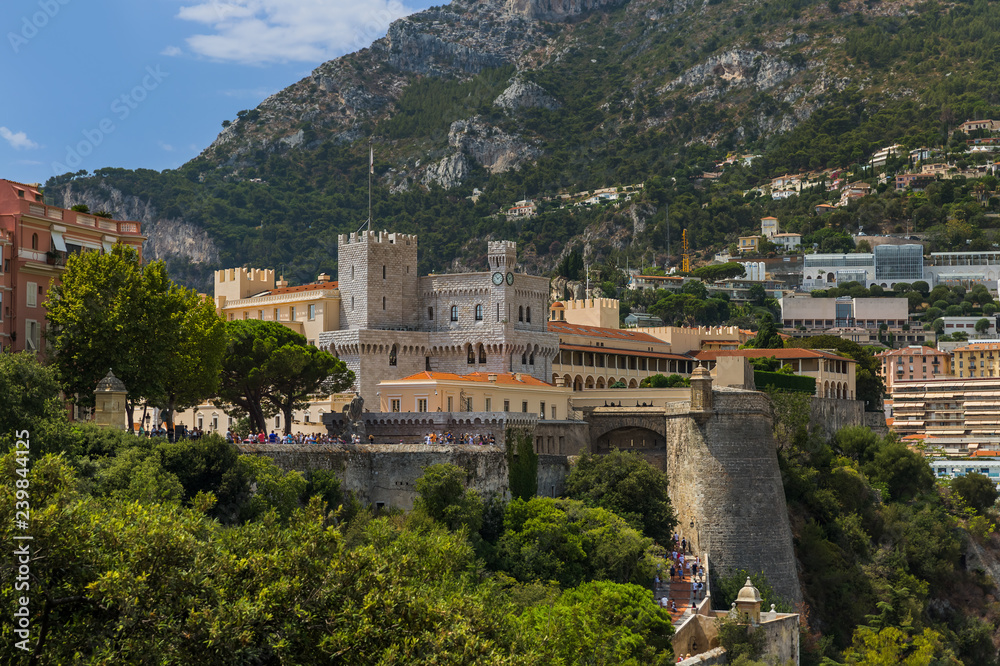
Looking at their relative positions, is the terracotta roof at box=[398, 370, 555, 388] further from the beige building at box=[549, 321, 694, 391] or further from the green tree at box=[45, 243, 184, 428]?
the green tree at box=[45, 243, 184, 428]

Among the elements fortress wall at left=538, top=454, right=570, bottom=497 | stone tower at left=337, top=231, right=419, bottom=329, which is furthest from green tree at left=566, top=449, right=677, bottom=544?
stone tower at left=337, top=231, right=419, bottom=329

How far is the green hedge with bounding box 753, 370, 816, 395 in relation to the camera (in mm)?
74375

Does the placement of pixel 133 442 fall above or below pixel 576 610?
above

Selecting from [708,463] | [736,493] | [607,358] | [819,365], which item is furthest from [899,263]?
[736,493]

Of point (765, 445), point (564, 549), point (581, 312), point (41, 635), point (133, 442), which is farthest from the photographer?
point (581, 312)

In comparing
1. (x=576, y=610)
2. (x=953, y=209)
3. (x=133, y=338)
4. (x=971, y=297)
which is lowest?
(x=576, y=610)

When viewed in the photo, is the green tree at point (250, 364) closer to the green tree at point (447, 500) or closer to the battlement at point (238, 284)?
the green tree at point (447, 500)

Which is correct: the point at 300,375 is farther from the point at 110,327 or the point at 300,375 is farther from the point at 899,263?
the point at 899,263

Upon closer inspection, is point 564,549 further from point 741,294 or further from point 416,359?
point 741,294

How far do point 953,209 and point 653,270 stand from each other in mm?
47065

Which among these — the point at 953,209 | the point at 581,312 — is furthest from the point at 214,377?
the point at 953,209

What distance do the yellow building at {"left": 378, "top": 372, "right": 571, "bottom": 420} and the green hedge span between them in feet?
59.2

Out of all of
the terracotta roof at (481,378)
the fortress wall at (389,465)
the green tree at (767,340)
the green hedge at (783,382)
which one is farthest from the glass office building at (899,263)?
the fortress wall at (389,465)

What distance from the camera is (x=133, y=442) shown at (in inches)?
1625
